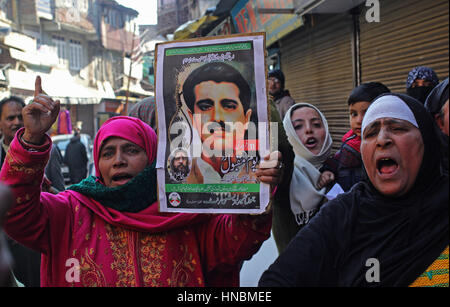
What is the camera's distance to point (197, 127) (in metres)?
1.50

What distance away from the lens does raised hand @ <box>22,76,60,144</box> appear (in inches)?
59.3

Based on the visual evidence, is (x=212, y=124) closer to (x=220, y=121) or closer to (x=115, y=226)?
(x=220, y=121)

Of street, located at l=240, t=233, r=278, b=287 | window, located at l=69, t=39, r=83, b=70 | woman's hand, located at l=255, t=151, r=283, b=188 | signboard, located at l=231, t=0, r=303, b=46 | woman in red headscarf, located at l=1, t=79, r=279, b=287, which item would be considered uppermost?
window, located at l=69, t=39, r=83, b=70

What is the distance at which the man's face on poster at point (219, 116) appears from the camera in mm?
1449

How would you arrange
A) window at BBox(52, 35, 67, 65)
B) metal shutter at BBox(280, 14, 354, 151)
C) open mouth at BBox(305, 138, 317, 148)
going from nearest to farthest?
open mouth at BBox(305, 138, 317, 148) < metal shutter at BBox(280, 14, 354, 151) < window at BBox(52, 35, 67, 65)

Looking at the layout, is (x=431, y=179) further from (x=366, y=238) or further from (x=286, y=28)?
(x=286, y=28)

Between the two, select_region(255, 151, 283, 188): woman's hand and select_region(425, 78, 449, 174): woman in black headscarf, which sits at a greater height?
select_region(425, 78, 449, 174): woman in black headscarf

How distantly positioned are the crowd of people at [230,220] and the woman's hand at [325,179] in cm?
32

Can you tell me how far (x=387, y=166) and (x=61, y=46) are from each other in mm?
21898

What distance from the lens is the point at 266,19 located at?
782 centimetres

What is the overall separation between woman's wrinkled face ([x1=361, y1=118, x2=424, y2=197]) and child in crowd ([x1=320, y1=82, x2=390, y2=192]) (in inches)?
35.5

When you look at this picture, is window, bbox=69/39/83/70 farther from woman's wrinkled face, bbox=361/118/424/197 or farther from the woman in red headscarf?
woman's wrinkled face, bbox=361/118/424/197

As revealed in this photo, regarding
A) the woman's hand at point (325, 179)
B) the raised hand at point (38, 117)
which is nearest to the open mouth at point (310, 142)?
the woman's hand at point (325, 179)

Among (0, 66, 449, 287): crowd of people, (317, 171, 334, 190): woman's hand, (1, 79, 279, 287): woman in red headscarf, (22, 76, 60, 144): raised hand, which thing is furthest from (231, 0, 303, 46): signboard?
(22, 76, 60, 144): raised hand
